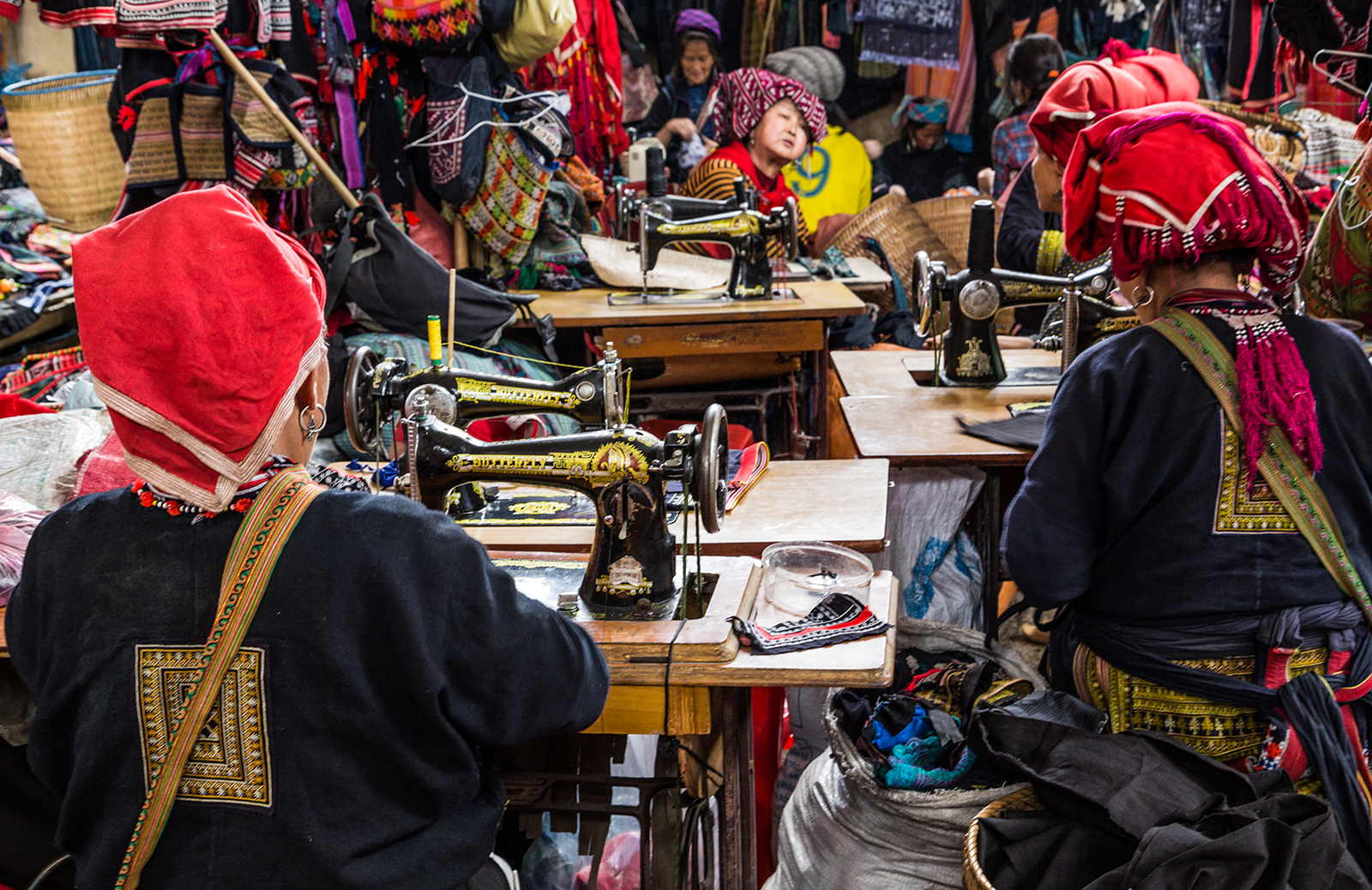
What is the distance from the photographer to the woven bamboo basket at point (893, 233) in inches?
224


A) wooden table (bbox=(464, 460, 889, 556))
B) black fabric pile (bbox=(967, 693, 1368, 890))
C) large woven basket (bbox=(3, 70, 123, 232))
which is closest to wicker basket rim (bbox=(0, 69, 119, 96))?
large woven basket (bbox=(3, 70, 123, 232))

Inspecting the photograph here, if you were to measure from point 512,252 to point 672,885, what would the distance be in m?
3.18

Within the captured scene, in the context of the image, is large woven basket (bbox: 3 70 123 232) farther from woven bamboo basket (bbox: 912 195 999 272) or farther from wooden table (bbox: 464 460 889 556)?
woven bamboo basket (bbox: 912 195 999 272)

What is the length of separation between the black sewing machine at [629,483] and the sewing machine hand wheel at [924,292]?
141cm

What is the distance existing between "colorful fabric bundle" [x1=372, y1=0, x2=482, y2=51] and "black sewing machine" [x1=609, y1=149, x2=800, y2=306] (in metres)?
0.86

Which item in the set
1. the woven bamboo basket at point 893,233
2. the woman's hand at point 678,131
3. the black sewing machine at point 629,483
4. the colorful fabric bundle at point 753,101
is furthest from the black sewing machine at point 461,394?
the woman's hand at point 678,131

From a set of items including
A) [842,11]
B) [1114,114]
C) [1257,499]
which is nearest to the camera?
[1257,499]

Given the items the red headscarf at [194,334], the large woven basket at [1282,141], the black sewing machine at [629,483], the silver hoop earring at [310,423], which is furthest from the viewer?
the large woven basket at [1282,141]

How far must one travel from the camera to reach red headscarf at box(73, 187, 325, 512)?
3.63 feet

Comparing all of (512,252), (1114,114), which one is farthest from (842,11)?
(1114,114)

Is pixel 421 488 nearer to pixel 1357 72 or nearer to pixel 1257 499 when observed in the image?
pixel 1257 499

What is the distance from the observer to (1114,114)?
188 centimetres

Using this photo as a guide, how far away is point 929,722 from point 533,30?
3391 millimetres

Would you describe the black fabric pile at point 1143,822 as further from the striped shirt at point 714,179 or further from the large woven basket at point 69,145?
the striped shirt at point 714,179
